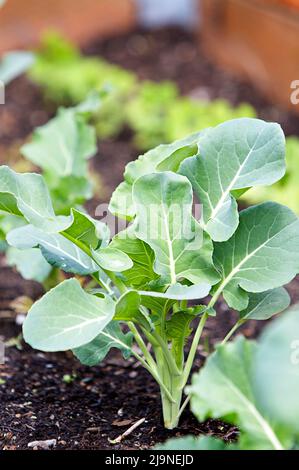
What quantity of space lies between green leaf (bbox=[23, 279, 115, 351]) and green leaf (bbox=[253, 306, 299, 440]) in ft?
1.44

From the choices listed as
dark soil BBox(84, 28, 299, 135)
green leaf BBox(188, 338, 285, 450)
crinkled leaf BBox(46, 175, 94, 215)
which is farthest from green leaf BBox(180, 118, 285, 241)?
dark soil BBox(84, 28, 299, 135)

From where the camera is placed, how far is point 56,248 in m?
1.70

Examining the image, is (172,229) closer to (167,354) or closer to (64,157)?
(167,354)

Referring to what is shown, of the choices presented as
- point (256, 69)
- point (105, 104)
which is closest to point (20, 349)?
point (105, 104)

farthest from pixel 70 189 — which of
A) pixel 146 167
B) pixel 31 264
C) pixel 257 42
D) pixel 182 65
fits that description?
pixel 182 65

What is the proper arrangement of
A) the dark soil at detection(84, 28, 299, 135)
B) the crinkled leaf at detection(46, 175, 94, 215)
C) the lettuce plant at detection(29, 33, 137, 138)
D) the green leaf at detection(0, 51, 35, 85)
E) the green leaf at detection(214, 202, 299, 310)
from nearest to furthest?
the green leaf at detection(214, 202, 299, 310), the crinkled leaf at detection(46, 175, 94, 215), the green leaf at detection(0, 51, 35, 85), the lettuce plant at detection(29, 33, 137, 138), the dark soil at detection(84, 28, 299, 135)

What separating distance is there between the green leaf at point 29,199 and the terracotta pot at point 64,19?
3426mm

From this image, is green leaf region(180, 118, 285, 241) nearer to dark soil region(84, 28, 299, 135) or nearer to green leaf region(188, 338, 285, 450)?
green leaf region(188, 338, 285, 450)

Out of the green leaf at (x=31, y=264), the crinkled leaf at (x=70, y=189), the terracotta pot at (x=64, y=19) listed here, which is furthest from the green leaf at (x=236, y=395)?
the terracotta pot at (x=64, y=19)

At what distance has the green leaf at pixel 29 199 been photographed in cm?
154

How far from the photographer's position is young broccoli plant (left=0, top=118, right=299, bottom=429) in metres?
1.56

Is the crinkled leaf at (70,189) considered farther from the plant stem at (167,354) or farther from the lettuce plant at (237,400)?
the lettuce plant at (237,400)

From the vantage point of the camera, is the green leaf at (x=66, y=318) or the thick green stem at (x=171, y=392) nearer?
the green leaf at (x=66, y=318)

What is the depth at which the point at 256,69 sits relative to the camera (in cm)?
441
